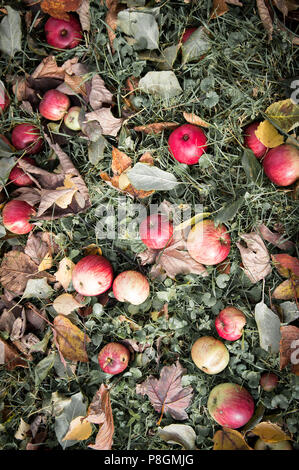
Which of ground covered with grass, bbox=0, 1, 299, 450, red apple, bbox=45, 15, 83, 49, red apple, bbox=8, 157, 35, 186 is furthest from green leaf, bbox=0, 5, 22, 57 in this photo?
red apple, bbox=8, 157, 35, 186

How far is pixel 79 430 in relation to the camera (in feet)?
6.31

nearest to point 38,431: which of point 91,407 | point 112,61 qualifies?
point 91,407

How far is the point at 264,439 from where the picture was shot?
175 centimetres

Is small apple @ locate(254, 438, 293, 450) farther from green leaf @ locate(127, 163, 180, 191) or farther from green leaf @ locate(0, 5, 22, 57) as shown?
green leaf @ locate(0, 5, 22, 57)

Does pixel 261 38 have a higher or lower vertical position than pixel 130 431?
higher

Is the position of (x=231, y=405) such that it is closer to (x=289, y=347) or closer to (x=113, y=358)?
(x=289, y=347)

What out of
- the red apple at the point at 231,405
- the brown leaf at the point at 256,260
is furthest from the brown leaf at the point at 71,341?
the brown leaf at the point at 256,260

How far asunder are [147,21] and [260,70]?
65 cm

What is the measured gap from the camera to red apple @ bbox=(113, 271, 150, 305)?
1.89 meters

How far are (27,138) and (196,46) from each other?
106 cm

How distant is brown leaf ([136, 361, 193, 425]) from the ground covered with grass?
4cm

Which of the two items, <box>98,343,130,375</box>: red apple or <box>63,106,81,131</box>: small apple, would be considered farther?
<box>63,106,81,131</box>: small apple

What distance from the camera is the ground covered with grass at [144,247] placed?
6.28ft

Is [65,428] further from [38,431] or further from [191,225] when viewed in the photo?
[191,225]
